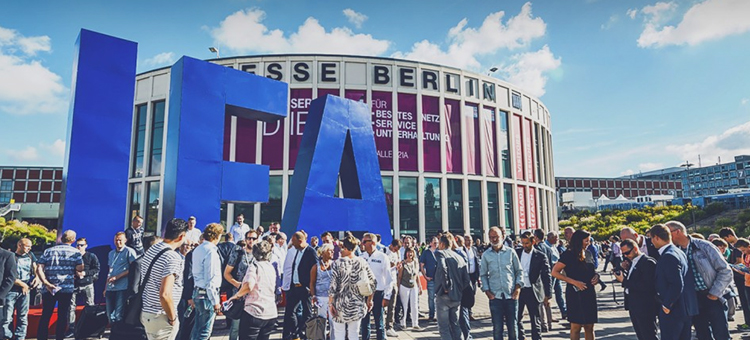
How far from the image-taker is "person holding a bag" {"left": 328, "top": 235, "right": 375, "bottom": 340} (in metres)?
4.57

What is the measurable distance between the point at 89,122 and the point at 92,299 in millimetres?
3051

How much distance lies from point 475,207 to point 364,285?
75.5 ft

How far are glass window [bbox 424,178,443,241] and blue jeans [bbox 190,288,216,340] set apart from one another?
2102 centimetres

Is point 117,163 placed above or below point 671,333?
above

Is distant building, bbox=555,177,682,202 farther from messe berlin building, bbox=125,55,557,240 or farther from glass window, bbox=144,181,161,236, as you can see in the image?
glass window, bbox=144,181,161,236

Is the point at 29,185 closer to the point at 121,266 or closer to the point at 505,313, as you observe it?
the point at 121,266

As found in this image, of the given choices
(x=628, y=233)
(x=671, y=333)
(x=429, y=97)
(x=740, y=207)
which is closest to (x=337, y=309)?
(x=671, y=333)

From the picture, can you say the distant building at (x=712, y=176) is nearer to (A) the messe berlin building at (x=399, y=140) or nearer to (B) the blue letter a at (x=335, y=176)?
(A) the messe berlin building at (x=399, y=140)

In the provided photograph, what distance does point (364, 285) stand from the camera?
14.9 feet

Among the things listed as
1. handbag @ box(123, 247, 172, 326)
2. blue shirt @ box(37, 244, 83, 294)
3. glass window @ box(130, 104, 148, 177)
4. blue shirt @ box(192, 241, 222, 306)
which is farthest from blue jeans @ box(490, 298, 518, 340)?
glass window @ box(130, 104, 148, 177)

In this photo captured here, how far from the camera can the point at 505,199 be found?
2766 cm

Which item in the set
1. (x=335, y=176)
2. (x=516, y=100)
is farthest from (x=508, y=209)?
(x=335, y=176)

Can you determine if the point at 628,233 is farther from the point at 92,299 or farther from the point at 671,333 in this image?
the point at 92,299

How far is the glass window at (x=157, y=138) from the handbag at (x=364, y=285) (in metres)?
23.5
